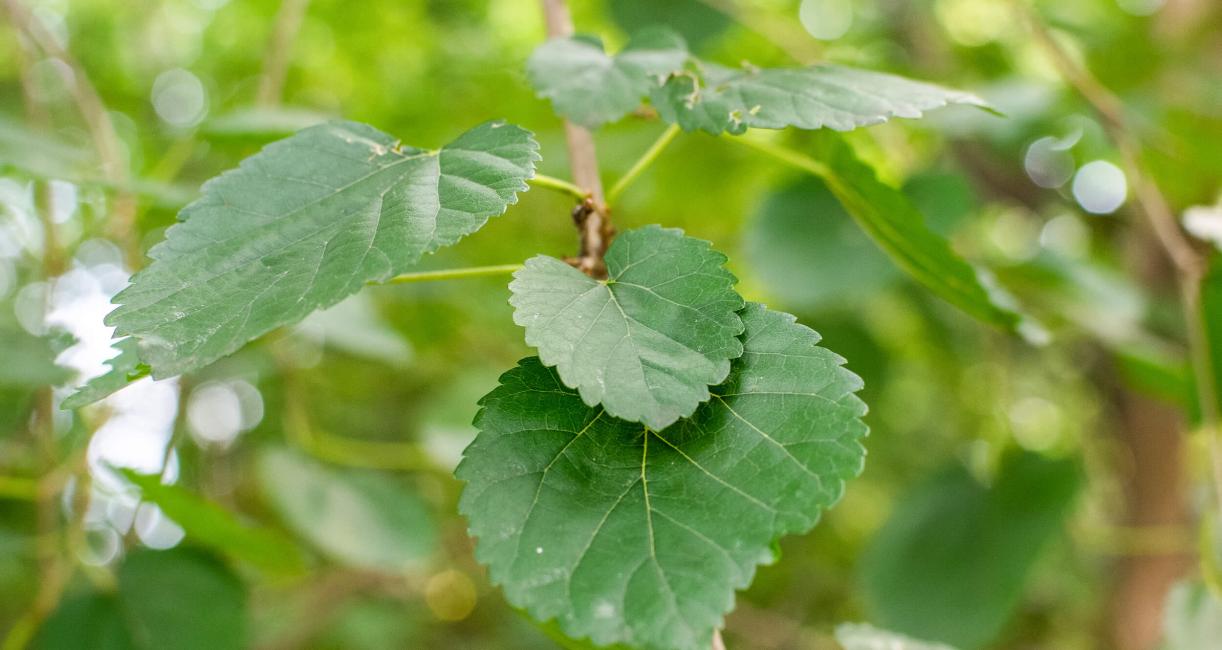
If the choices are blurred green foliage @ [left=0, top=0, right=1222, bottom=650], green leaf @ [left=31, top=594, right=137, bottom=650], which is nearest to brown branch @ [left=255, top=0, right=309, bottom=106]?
blurred green foliage @ [left=0, top=0, right=1222, bottom=650]

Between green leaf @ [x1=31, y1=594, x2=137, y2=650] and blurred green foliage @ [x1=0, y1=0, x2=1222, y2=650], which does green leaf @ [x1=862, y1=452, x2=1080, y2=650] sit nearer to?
blurred green foliage @ [x1=0, y1=0, x2=1222, y2=650]

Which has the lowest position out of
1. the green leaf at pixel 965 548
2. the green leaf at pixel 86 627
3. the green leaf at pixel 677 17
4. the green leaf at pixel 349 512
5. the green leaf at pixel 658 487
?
the green leaf at pixel 86 627

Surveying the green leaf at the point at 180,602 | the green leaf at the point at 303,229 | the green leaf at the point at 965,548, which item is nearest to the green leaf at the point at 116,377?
the green leaf at the point at 303,229

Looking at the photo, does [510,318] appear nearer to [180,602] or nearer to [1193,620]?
[180,602]

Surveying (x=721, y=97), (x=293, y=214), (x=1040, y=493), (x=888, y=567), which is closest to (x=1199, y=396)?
(x=1040, y=493)

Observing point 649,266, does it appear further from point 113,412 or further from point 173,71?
point 173,71

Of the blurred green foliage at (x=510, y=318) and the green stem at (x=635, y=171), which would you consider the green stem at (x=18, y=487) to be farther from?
the green stem at (x=635, y=171)
